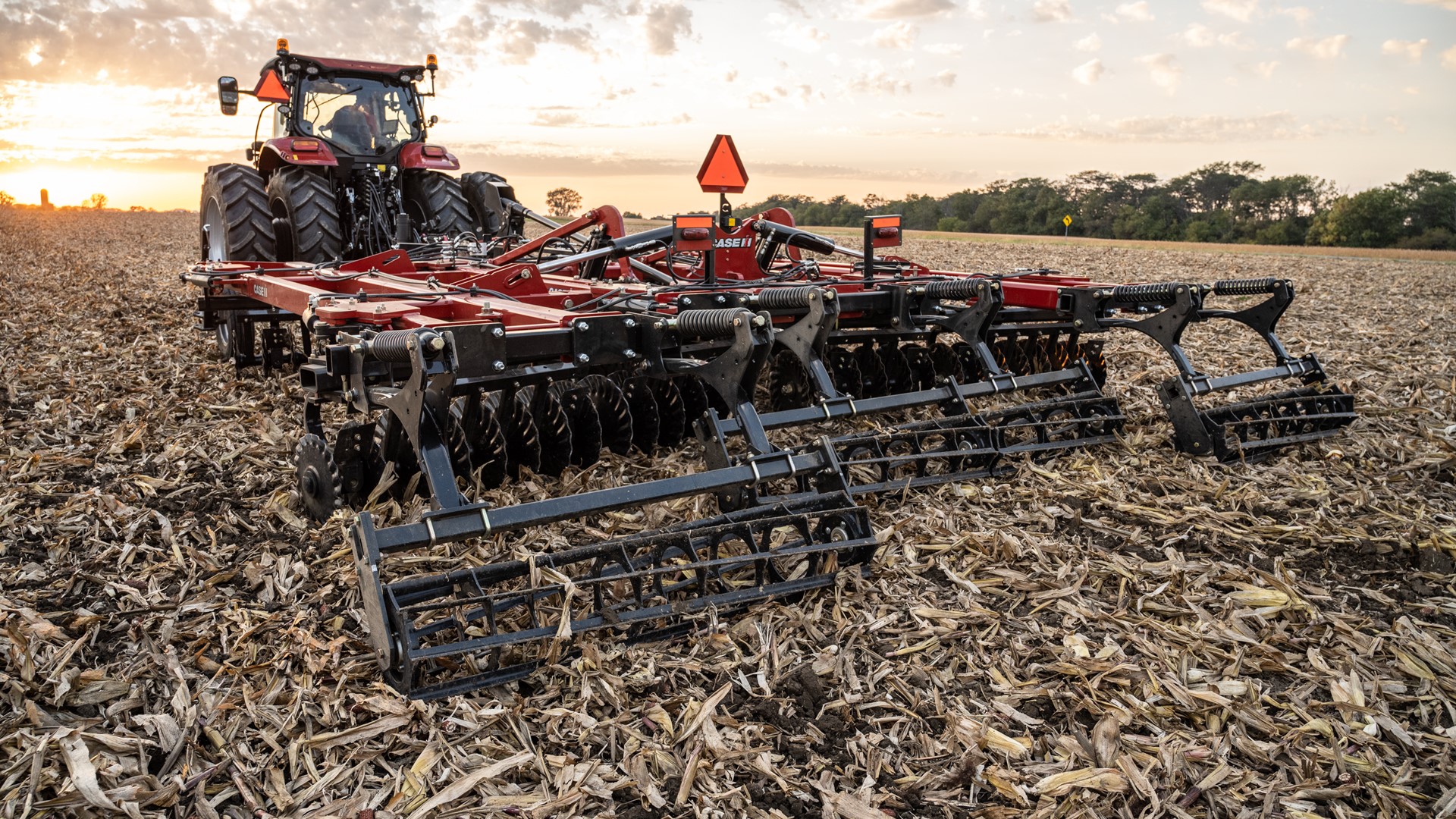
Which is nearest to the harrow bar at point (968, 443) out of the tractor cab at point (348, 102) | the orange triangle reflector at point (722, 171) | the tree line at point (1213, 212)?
the orange triangle reflector at point (722, 171)

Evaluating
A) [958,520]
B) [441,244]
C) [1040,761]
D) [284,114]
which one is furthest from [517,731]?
[284,114]

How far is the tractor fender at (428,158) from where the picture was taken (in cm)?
932

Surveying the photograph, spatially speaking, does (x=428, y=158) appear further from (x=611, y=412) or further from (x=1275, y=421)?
(x=1275, y=421)

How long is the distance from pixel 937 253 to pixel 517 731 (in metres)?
25.5

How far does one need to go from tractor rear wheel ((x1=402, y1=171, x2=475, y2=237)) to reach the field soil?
4.40m

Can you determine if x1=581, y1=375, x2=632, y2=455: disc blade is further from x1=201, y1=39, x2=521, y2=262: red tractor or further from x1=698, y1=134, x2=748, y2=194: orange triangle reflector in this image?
x1=201, y1=39, x2=521, y2=262: red tractor

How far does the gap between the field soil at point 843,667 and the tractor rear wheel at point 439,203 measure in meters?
4.40

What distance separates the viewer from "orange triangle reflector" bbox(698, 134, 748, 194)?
17.0ft

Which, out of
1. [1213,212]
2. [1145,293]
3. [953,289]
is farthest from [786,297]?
[1213,212]

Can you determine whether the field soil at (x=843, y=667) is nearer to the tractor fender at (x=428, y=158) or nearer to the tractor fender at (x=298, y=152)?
the tractor fender at (x=298, y=152)

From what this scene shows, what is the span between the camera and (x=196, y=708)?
288cm

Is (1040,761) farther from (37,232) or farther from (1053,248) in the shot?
(37,232)

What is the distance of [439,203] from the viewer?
31.1 ft

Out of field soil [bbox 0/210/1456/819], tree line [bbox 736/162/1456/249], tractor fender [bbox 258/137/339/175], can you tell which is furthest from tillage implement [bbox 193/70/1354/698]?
tree line [bbox 736/162/1456/249]
